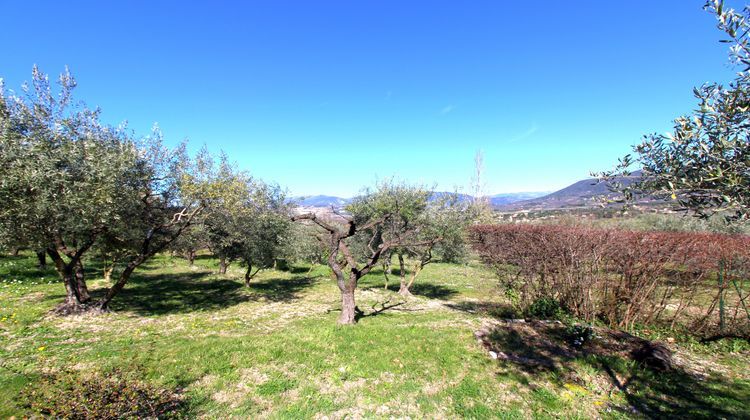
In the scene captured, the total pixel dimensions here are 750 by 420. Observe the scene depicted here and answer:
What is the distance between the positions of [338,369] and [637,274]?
11281 millimetres

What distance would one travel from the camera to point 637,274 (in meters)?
11.0

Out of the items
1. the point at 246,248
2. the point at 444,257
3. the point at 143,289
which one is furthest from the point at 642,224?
the point at 143,289

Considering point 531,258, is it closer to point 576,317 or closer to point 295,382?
point 576,317

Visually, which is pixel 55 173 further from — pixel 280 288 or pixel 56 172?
pixel 280 288

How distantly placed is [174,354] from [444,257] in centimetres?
1562

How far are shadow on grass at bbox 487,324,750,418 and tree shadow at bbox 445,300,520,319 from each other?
2705 millimetres

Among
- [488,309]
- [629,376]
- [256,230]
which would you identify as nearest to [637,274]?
[629,376]

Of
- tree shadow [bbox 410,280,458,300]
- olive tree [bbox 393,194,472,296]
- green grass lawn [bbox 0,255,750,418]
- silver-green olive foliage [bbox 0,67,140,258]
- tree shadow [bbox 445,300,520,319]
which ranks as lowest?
tree shadow [bbox 410,280,458,300]

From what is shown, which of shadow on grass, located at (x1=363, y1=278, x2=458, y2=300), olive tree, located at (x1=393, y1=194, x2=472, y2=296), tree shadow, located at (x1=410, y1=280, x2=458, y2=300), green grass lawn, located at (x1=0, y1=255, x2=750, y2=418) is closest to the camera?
green grass lawn, located at (x1=0, y1=255, x2=750, y2=418)

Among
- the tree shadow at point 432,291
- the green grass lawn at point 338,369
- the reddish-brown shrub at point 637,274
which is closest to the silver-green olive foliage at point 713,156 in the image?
the green grass lawn at point 338,369

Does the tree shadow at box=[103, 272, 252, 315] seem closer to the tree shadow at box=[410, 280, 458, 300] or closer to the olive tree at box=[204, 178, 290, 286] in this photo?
Answer: the olive tree at box=[204, 178, 290, 286]

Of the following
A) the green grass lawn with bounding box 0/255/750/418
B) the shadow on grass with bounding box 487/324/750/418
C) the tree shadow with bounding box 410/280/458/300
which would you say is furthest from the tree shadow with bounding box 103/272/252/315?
the shadow on grass with bounding box 487/324/750/418

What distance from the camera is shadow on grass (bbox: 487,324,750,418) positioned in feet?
21.2

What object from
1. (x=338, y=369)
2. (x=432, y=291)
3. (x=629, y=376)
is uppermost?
(x=338, y=369)
